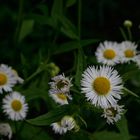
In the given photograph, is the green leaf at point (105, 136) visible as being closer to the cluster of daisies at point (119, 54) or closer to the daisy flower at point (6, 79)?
the cluster of daisies at point (119, 54)

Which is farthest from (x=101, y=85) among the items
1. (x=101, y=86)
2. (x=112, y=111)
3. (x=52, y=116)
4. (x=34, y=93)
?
(x=34, y=93)

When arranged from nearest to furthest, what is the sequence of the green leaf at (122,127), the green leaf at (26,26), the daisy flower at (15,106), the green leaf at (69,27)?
the green leaf at (122,127), the daisy flower at (15,106), the green leaf at (69,27), the green leaf at (26,26)

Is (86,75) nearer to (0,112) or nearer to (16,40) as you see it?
(0,112)

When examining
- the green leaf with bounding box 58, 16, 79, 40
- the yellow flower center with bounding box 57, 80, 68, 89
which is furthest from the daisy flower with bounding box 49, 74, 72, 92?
the green leaf with bounding box 58, 16, 79, 40

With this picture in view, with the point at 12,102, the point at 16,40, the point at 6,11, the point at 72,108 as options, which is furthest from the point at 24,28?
the point at 72,108

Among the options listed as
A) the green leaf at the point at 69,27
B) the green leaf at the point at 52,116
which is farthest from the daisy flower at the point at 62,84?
the green leaf at the point at 69,27

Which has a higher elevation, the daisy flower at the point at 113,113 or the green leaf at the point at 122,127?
the daisy flower at the point at 113,113
